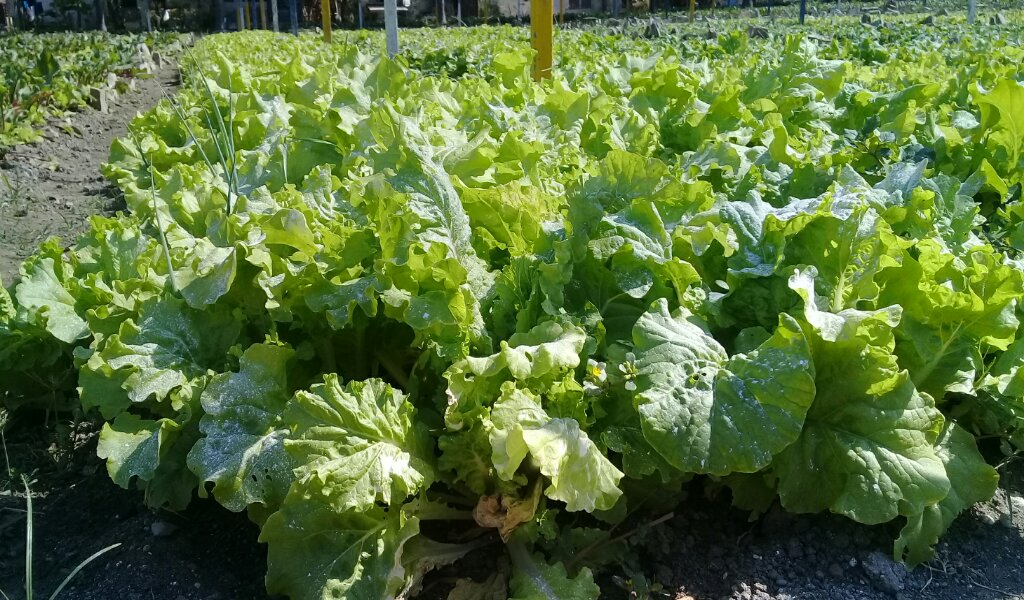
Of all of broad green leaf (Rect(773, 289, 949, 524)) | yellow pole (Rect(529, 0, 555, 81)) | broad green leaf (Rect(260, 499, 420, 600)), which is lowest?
broad green leaf (Rect(260, 499, 420, 600))

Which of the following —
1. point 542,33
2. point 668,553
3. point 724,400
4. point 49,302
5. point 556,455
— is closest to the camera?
point 556,455

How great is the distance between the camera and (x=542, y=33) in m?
5.91

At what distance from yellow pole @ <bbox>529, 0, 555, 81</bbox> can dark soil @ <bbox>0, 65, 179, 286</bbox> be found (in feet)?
8.92

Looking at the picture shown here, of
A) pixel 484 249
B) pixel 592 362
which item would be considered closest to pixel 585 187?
pixel 484 249

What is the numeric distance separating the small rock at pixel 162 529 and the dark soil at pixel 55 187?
2.41 m

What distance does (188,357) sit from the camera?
2361 millimetres

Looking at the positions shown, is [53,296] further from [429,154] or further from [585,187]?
[585,187]

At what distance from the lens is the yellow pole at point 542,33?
5840 millimetres

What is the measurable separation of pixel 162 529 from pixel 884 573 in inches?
74.6

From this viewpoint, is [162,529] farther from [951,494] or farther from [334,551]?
[951,494]

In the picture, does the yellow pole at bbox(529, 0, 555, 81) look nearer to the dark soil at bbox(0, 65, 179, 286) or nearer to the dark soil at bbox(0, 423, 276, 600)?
the dark soil at bbox(0, 65, 179, 286)

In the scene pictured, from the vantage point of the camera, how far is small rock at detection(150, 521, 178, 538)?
2367 millimetres

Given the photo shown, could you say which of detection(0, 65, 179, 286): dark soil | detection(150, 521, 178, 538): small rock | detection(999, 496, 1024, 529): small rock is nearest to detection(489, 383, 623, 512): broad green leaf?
detection(150, 521, 178, 538): small rock

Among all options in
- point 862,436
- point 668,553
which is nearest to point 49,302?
point 668,553
